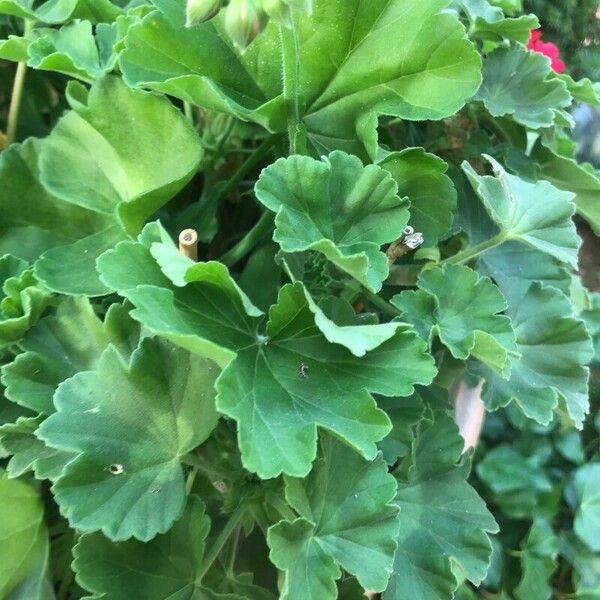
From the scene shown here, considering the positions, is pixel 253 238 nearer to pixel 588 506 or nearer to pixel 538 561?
pixel 538 561

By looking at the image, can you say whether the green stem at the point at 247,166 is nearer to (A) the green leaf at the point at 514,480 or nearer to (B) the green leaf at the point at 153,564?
(B) the green leaf at the point at 153,564

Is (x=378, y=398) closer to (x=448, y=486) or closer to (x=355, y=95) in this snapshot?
(x=448, y=486)

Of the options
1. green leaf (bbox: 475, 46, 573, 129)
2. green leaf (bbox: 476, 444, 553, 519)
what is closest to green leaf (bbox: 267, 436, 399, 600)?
green leaf (bbox: 475, 46, 573, 129)

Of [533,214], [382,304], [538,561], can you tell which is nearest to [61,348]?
[382,304]

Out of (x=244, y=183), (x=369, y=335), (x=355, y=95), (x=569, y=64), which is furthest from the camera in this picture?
(x=569, y=64)

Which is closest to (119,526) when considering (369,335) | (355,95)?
(369,335)

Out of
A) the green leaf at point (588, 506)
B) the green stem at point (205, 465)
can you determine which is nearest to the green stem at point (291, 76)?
the green stem at point (205, 465)

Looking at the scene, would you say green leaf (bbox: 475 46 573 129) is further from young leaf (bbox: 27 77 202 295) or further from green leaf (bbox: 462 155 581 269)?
young leaf (bbox: 27 77 202 295)
